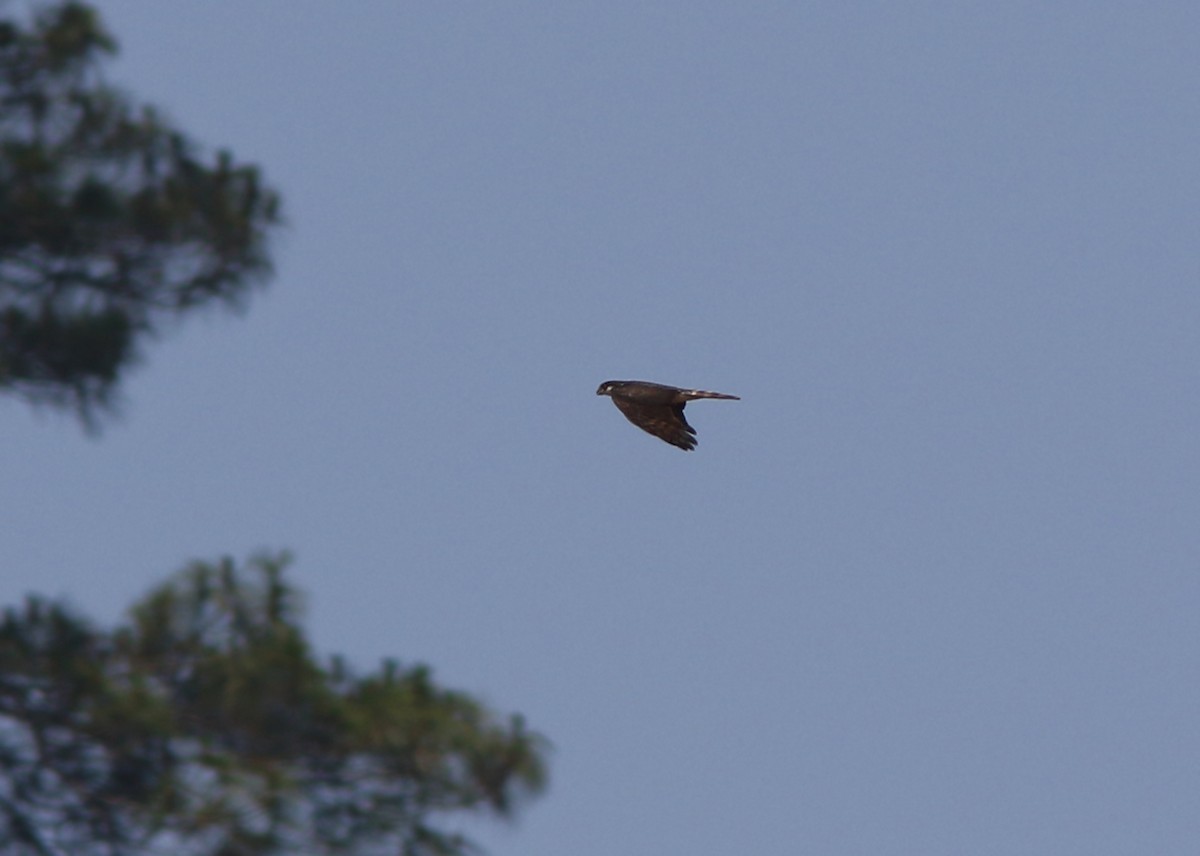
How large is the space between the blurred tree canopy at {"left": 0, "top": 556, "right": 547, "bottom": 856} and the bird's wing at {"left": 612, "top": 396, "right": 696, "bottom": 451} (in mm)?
10033

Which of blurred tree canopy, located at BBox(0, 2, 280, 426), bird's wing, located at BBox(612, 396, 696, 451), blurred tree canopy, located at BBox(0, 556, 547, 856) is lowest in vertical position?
blurred tree canopy, located at BBox(0, 556, 547, 856)

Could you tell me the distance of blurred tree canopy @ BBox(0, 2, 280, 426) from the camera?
13.3 meters

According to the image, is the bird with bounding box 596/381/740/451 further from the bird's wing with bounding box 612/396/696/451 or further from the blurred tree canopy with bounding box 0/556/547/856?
the blurred tree canopy with bounding box 0/556/547/856

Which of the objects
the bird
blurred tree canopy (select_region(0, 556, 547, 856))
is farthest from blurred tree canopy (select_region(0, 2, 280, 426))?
the bird

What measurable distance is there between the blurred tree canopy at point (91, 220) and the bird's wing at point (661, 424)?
9.15 m

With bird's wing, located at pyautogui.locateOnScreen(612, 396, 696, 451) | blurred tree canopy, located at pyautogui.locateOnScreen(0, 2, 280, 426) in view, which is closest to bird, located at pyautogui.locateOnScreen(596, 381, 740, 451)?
bird's wing, located at pyautogui.locateOnScreen(612, 396, 696, 451)

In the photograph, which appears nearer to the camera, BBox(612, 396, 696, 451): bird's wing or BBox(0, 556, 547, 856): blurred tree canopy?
BBox(0, 556, 547, 856): blurred tree canopy

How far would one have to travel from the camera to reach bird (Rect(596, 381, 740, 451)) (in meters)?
22.5

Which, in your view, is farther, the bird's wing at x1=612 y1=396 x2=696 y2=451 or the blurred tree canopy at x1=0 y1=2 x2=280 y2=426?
the bird's wing at x1=612 y1=396 x2=696 y2=451

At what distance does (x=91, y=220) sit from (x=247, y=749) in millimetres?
2823

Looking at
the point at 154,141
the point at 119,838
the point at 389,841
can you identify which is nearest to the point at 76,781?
the point at 119,838

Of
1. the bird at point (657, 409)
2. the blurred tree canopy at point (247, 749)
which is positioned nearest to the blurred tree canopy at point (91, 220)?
the blurred tree canopy at point (247, 749)

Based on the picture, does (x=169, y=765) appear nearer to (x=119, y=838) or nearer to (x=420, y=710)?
(x=119, y=838)

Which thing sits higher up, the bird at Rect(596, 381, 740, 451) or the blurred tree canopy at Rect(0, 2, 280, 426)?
the bird at Rect(596, 381, 740, 451)
